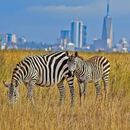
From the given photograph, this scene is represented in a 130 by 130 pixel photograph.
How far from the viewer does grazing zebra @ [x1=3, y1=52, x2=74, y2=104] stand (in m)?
8.35

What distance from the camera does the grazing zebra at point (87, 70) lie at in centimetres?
974

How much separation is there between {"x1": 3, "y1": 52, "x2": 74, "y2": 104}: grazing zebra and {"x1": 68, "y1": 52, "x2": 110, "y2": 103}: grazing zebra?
0.21 meters

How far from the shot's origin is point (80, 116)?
22.5ft

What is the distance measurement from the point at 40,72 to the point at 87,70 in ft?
6.00

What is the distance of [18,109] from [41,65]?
2892 mm

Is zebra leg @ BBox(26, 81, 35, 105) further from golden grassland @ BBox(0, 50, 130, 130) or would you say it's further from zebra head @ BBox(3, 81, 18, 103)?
zebra head @ BBox(3, 81, 18, 103)

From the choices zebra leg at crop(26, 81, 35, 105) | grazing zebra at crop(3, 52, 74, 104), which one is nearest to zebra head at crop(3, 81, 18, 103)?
grazing zebra at crop(3, 52, 74, 104)

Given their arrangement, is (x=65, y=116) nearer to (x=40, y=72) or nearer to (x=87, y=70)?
(x=40, y=72)

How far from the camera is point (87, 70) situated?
34.8 feet

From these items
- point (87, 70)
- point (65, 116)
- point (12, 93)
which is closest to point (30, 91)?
point (12, 93)

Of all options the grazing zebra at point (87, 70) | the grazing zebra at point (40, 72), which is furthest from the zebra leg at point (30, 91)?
the grazing zebra at point (87, 70)

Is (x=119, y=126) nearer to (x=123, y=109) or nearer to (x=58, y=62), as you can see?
(x=123, y=109)

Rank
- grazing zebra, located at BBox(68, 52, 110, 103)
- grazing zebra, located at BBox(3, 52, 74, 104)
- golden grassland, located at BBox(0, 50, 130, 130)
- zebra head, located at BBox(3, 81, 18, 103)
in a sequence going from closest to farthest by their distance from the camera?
1. golden grassland, located at BBox(0, 50, 130, 130)
2. zebra head, located at BBox(3, 81, 18, 103)
3. grazing zebra, located at BBox(3, 52, 74, 104)
4. grazing zebra, located at BBox(68, 52, 110, 103)

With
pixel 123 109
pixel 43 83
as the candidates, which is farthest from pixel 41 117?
pixel 43 83
